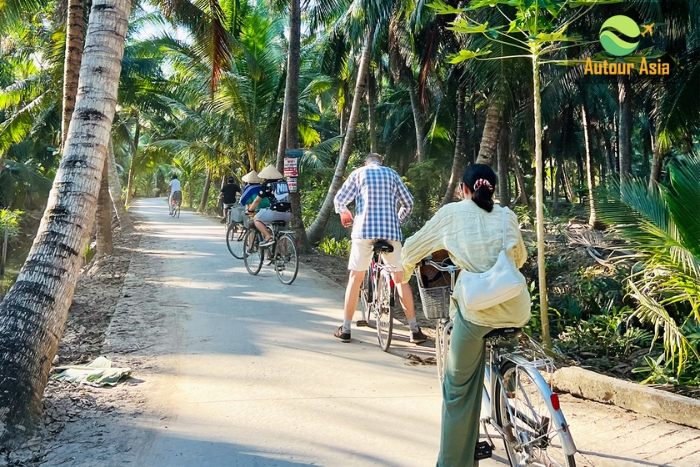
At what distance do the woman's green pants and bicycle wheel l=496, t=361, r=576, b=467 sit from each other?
180mm

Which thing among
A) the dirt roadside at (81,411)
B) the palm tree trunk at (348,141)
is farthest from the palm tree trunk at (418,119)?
the dirt roadside at (81,411)

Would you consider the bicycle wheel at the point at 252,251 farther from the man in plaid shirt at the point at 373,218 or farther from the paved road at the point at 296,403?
the man in plaid shirt at the point at 373,218

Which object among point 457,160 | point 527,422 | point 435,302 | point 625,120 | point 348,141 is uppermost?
→ point 625,120

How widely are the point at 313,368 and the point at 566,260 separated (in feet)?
19.6

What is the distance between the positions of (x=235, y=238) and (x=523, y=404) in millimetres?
10979

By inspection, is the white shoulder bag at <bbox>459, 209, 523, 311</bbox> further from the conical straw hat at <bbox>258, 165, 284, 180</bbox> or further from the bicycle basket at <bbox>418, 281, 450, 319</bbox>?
the conical straw hat at <bbox>258, 165, 284, 180</bbox>

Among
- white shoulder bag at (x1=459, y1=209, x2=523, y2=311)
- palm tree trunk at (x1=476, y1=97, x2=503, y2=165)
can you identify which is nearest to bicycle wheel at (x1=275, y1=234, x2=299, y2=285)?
palm tree trunk at (x1=476, y1=97, x2=503, y2=165)

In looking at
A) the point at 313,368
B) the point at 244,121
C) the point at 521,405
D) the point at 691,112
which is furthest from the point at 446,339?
the point at 244,121

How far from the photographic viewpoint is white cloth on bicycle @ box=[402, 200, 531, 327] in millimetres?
3270

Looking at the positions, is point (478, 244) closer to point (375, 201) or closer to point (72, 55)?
point (375, 201)

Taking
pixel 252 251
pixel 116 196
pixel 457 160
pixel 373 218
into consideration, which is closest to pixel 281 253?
pixel 252 251

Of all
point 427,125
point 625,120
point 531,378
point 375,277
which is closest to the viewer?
point 531,378

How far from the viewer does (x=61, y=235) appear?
14.8 ft

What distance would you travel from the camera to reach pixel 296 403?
186 inches
